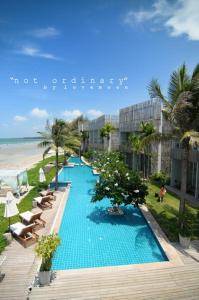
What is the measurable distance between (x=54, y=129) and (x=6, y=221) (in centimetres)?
992

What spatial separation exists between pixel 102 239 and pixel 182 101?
26.7ft

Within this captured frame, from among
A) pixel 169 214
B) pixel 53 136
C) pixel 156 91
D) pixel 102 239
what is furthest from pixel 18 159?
pixel 156 91

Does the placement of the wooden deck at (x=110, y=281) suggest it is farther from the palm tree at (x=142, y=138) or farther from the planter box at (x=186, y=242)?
the palm tree at (x=142, y=138)

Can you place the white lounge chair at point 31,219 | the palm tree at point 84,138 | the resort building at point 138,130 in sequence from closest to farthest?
the white lounge chair at point 31,219 → the resort building at point 138,130 → the palm tree at point 84,138

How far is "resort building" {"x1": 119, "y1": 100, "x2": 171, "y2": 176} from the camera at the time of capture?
25594 mm

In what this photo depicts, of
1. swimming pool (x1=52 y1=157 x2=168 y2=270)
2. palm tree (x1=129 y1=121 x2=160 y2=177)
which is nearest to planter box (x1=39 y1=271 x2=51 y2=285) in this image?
swimming pool (x1=52 y1=157 x2=168 y2=270)

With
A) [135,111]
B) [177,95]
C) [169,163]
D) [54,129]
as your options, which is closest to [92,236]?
[177,95]

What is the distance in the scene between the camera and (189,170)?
75.5 feet

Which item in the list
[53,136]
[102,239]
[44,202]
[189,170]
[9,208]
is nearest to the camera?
[9,208]

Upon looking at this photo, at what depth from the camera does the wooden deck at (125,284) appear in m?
8.13

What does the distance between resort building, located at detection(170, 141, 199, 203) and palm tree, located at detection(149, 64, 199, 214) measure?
746cm

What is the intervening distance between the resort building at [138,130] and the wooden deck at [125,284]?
16325 millimetres

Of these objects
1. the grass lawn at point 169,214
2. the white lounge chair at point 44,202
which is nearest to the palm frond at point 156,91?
the grass lawn at point 169,214

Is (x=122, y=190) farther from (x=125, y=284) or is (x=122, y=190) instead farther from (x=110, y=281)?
(x=125, y=284)
